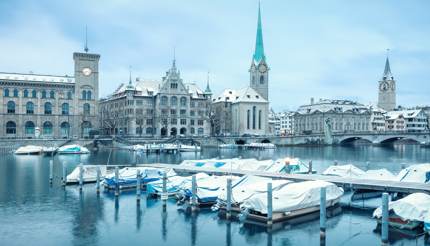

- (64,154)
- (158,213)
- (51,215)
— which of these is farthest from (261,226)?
(64,154)

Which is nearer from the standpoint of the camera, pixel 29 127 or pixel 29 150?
pixel 29 150

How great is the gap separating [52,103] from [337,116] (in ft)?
362

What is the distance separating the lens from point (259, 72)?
180375mm

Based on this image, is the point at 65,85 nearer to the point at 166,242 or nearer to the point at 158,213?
the point at 158,213

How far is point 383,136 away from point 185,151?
227 feet

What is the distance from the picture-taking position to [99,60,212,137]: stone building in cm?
13738

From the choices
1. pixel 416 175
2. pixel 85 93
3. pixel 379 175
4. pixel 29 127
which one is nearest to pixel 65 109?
pixel 85 93

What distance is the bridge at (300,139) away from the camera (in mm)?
126250

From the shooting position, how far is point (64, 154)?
4060 inches

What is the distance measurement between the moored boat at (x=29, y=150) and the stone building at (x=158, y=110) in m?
33.2

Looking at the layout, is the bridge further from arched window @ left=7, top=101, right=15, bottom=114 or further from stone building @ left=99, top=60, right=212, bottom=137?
arched window @ left=7, top=101, right=15, bottom=114

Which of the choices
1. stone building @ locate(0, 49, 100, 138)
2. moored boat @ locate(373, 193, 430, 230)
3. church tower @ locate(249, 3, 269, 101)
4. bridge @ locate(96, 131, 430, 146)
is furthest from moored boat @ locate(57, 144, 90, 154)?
church tower @ locate(249, 3, 269, 101)

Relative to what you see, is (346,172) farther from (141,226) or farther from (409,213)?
(141,226)

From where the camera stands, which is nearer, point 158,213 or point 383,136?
point 158,213
